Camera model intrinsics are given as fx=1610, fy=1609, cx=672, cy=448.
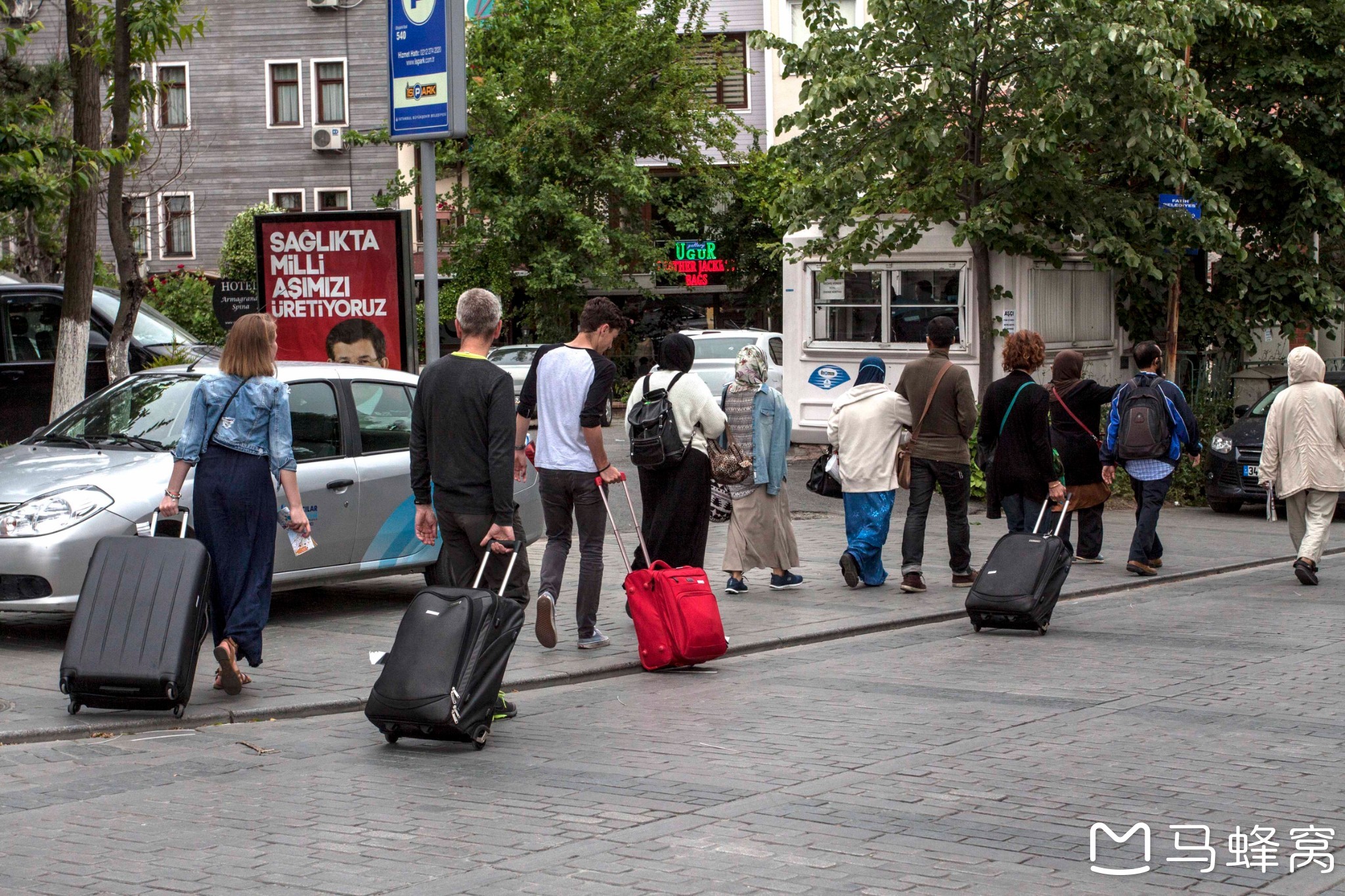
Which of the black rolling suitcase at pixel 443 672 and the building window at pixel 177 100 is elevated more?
the building window at pixel 177 100

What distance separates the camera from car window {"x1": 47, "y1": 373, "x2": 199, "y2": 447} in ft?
31.0

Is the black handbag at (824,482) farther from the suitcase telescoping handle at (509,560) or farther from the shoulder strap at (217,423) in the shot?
the shoulder strap at (217,423)

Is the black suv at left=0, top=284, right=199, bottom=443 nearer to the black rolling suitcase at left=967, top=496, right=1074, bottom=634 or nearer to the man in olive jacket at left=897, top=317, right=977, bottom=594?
the man in olive jacket at left=897, top=317, right=977, bottom=594

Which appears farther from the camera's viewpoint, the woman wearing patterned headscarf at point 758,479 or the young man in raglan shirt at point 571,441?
the woman wearing patterned headscarf at point 758,479

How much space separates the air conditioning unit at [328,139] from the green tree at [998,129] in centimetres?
2332

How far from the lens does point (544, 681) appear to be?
819cm

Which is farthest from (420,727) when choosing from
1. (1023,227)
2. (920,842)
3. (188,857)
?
(1023,227)

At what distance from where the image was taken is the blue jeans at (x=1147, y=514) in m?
12.4

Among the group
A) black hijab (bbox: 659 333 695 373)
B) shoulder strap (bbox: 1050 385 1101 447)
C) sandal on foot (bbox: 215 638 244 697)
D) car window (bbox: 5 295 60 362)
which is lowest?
sandal on foot (bbox: 215 638 244 697)

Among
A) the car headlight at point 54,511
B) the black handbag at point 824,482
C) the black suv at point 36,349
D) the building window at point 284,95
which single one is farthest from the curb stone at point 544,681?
the building window at point 284,95

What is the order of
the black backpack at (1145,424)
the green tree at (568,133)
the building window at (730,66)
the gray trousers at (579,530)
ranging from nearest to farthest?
the gray trousers at (579,530)
the black backpack at (1145,424)
the green tree at (568,133)
the building window at (730,66)

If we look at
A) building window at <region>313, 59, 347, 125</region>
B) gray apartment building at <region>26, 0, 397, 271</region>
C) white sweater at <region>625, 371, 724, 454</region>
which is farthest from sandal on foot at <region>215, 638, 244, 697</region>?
building window at <region>313, 59, 347, 125</region>

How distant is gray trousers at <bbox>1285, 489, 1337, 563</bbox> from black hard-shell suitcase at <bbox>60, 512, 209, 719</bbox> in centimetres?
837

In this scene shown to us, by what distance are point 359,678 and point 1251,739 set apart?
4257 mm
